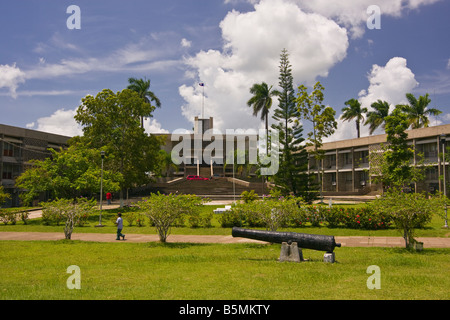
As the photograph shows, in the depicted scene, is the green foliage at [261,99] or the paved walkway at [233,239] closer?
the paved walkway at [233,239]

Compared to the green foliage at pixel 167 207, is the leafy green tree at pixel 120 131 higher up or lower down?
higher up

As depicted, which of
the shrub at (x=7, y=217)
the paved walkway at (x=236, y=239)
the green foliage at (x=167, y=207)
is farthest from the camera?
the shrub at (x=7, y=217)

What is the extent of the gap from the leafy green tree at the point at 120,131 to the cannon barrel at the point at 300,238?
905 inches

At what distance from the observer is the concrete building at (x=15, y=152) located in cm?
3625

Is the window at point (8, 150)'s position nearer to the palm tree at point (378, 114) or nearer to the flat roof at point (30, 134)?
the flat roof at point (30, 134)

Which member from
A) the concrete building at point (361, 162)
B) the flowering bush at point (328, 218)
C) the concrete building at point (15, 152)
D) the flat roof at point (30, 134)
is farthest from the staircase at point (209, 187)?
the flowering bush at point (328, 218)

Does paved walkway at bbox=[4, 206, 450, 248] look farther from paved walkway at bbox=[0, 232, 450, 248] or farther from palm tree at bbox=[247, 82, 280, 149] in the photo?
palm tree at bbox=[247, 82, 280, 149]

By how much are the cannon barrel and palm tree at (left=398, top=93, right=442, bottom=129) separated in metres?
38.5

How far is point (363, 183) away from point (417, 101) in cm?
1129

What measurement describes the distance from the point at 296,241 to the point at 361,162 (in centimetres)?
4019

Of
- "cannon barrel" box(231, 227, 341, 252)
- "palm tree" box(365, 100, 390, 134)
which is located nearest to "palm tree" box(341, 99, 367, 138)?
"palm tree" box(365, 100, 390, 134)
